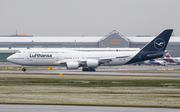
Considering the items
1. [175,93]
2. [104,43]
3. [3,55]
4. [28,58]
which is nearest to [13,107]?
[175,93]

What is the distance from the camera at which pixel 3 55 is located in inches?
4373

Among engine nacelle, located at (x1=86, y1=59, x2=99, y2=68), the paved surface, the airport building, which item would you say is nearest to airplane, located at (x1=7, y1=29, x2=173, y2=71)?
engine nacelle, located at (x1=86, y1=59, x2=99, y2=68)

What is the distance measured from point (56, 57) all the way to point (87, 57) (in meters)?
6.36

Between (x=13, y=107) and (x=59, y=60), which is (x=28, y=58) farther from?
(x=13, y=107)

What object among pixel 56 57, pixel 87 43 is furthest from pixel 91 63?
pixel 87 43

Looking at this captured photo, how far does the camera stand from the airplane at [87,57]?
62.3m

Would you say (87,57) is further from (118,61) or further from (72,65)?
(118,61)

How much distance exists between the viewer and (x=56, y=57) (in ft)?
207

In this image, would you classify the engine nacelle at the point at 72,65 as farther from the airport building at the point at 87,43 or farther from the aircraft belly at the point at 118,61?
the airport building at the point at 87,43

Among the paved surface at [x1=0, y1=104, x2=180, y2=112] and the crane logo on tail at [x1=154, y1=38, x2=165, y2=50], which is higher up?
the crane logo on tail at [x1=154, y1=38, x2=165, y2=50]

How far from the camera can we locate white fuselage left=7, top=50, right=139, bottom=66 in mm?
62188

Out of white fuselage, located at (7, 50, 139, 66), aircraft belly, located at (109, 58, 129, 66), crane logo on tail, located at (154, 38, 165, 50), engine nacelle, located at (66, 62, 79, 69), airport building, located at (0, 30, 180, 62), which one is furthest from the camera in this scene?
airport building, located at (0, 30, 180, 62)

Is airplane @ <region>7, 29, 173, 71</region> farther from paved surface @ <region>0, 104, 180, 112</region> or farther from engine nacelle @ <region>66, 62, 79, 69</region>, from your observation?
paved surface @ <region>0, 104, 180, 112</region>

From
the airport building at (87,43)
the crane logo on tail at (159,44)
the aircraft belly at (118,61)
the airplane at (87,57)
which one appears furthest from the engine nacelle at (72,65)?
the airport building at (87,43)
